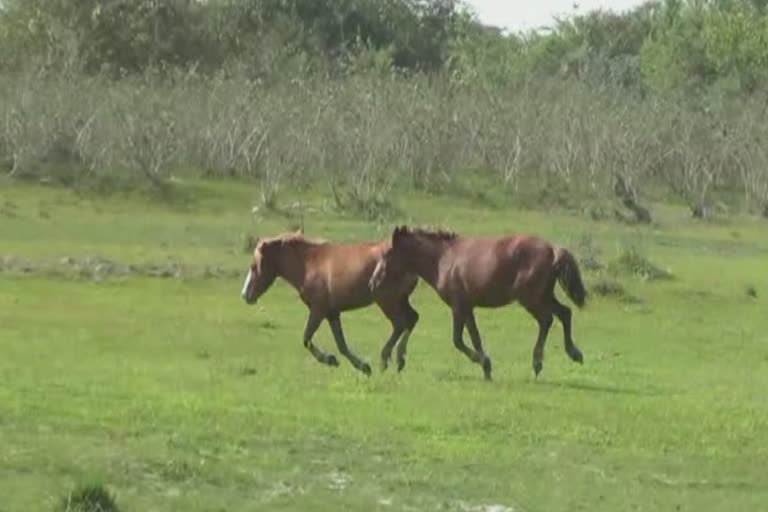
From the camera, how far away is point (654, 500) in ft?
43.5

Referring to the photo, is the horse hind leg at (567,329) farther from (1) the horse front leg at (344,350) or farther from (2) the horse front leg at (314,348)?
(2) the horse front leg at (314,348)

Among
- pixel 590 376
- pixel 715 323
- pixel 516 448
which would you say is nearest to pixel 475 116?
pixel 715 323

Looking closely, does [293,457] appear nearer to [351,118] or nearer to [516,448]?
[516,448]

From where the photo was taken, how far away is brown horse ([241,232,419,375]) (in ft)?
65.9

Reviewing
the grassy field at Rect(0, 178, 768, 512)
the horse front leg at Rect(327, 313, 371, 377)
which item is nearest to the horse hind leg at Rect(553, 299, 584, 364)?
the grassy field at Rect(0, 178, 768, 512)

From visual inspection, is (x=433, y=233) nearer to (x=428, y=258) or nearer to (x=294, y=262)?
(x=428, y=258)

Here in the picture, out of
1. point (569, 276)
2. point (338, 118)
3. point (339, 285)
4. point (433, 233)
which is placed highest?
point (433, 233)

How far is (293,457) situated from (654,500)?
8.76ft

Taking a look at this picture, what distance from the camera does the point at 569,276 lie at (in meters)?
19.8

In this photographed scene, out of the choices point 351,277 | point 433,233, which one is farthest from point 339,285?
point 433,233

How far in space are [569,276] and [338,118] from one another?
1242 inches

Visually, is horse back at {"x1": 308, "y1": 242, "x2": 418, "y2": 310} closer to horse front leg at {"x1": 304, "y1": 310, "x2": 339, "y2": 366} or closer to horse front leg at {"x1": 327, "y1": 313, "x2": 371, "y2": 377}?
horse front leg at {"x1": 327, "y1": 313, "x2": 371, "y2": 377}

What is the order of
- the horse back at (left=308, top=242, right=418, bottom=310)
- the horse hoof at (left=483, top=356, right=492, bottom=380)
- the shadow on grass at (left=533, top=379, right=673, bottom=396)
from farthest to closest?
Answer: 1. the horse back at (left=308, top=242, right=418, bottom=310)
2. the horse hoof at (left=483, top=356, right=492, bottom=380)
3. the shadow on grass at (left=533, top=379, right=673, bottom=396)

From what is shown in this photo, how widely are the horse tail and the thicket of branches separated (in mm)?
24627
